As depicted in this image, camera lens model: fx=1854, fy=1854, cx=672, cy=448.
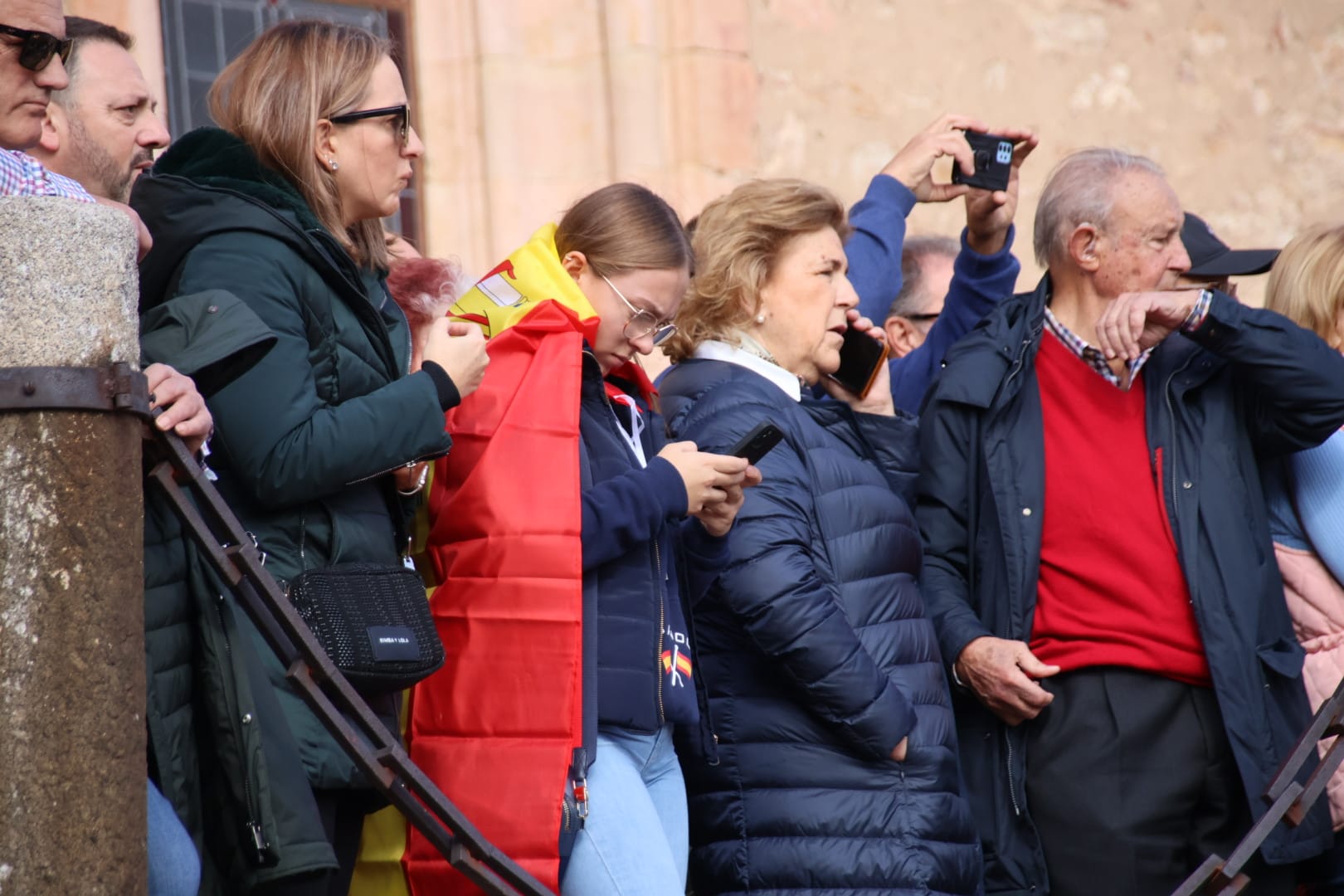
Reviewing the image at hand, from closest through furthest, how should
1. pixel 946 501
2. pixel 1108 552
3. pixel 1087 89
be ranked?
1. pixel 1108 552
2. pixel 946 501
3. pixel 1087 89

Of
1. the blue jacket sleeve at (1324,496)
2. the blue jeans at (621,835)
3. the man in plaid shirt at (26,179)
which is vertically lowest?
the blue jeans at (621,835)

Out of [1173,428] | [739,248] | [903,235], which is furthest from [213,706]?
[903,235]

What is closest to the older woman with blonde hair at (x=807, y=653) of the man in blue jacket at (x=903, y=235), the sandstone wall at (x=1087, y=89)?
the man in blue jacket at (x=903, y=235)

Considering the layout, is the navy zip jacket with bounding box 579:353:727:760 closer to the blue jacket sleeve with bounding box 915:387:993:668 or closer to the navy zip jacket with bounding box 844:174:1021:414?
the blue jacket sleeve with bounding box 915:387:993:668

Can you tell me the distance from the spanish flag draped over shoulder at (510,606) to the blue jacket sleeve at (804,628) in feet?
1.65

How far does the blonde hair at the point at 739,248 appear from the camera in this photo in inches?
157

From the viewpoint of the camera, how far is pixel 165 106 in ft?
19.0

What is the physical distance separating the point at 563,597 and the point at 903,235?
2.05 m

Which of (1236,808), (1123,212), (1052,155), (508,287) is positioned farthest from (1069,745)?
(1052,155)

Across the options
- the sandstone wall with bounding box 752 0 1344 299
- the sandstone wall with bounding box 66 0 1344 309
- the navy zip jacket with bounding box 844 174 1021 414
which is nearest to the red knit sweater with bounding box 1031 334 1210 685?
Result: the navy zip jacket with bounding box 844 174 1021 414

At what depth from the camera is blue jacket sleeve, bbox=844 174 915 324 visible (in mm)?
4562

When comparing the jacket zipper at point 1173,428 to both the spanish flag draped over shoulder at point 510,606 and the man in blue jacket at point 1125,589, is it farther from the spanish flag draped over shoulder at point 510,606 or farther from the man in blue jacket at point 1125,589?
the spanish flag draped over shoulder at point 510,606

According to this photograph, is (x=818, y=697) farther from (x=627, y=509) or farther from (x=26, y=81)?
(x=26, y=81)

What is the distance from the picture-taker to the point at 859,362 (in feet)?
13.5
